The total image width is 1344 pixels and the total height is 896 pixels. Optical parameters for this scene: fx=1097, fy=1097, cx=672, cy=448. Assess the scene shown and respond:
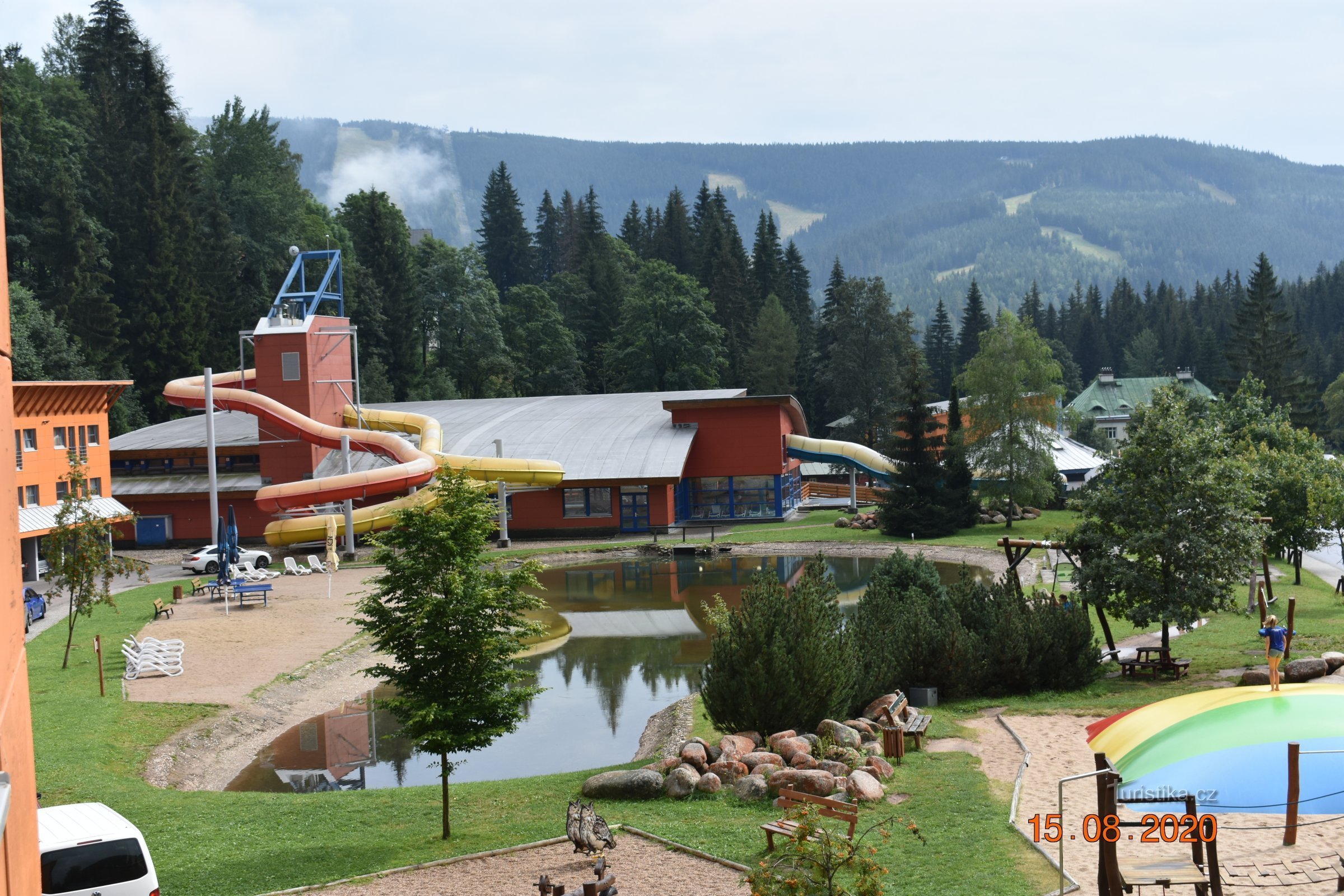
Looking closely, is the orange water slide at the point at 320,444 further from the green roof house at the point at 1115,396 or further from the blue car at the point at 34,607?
the green roof house at the point at 1115,396

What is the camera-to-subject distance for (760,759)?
15523 millimetres

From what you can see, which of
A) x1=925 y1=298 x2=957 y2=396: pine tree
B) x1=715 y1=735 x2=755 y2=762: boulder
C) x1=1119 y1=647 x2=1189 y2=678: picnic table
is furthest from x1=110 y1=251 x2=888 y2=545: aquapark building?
x1=925 y1=298 x2=957 y2=396: pine tree

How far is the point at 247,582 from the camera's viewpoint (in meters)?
33.1

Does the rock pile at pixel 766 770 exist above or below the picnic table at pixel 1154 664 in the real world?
above

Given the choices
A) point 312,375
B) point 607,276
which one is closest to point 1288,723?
point 312,375

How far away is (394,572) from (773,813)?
5.71 m

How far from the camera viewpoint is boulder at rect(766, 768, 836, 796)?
14078mm

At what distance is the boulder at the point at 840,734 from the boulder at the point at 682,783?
2467mm

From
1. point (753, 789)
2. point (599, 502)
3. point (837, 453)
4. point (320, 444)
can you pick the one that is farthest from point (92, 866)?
point (837, 453)

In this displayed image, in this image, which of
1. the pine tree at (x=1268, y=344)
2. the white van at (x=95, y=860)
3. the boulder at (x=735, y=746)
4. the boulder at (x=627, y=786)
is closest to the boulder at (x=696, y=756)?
the boulder at (x=735, y=746)

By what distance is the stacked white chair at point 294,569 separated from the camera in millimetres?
38500

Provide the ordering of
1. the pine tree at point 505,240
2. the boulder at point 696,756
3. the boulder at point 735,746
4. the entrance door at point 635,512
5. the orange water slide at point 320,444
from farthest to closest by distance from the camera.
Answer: the pine tree at point 505,240
the entrance door at point 635,512
the orange water slide at point 320,444
the boulder at point 735,746
the boulder at point 696,756

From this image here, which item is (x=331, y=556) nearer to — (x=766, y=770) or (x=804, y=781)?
(x=766, y=770)

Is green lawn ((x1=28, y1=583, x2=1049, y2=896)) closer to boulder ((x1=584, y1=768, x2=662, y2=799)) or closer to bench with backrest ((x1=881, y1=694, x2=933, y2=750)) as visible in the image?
boulder ((x1=584, y1=768, x2=662, y2=799))
